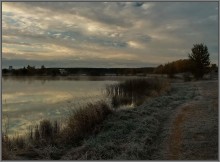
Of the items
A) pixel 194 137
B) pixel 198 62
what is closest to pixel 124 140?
pixel 194 137

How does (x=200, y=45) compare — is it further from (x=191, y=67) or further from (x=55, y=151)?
(x=55, y=151)

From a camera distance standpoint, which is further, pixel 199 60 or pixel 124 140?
pixel 199 60

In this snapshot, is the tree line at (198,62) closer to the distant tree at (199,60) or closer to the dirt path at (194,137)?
the distant tree at (199,60)

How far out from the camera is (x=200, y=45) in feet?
184

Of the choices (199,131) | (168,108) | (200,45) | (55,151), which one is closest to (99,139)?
(55,151)

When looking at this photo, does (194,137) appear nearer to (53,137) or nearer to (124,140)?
(124,140)

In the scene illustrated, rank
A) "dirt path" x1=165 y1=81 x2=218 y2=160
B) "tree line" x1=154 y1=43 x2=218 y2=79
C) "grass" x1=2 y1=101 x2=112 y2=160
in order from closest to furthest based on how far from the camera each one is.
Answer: "dirt path" x1=165 y1=81 x2=218 y2=160, "grass" x1=2 y1=101 x2=112 y2=160, "tree line" x1=154 y1=43 x2=218 y2=79

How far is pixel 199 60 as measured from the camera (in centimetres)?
5544

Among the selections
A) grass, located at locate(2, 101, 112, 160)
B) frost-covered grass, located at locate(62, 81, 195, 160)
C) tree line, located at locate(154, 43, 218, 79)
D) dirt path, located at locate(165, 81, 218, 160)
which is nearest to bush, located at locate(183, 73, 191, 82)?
Answer: tree line, located at locate(154, 43, 218, 79)

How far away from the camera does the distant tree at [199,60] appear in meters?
55.1

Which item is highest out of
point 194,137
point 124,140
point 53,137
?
point 194,137

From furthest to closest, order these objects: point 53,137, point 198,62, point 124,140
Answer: point 198,62
point 53,137
point 124,140

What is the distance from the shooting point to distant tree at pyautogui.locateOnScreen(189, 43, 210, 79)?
55.1 metres

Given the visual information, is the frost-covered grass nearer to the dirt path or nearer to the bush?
the dirt path
